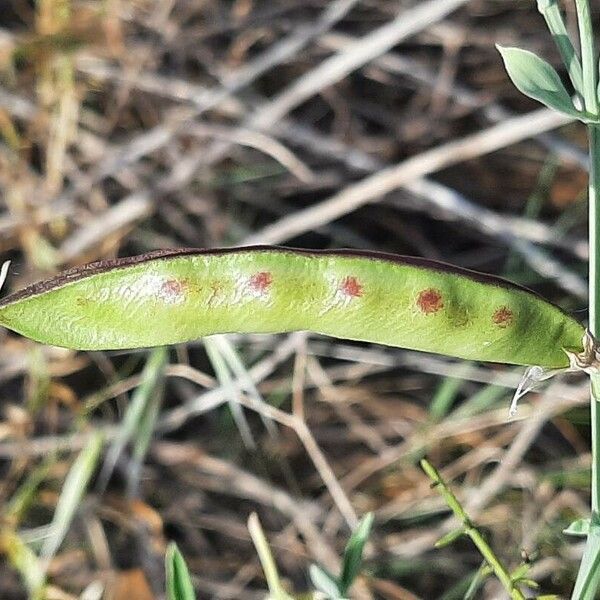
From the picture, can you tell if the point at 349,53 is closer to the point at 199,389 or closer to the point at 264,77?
the point at 264,77

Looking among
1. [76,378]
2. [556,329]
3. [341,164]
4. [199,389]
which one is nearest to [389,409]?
[199,389]

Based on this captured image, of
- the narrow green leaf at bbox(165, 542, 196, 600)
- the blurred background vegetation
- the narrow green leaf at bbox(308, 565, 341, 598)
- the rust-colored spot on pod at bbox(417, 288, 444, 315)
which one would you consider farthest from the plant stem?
the blurred background vegetation

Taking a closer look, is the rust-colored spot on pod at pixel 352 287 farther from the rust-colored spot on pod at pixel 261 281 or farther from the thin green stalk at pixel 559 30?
the thin green stalk at pixel 559 30

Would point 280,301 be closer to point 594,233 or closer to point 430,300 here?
point 430,300

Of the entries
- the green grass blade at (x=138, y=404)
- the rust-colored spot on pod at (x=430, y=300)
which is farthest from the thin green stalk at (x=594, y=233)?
the green grass blade at (x=138, y=404)

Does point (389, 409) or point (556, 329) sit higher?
point (556, 329)

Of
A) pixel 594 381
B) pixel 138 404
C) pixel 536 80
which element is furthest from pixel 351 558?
pixel 138 404

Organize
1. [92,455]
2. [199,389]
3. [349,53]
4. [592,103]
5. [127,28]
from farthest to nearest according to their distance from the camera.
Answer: [127,28]
[199,389]
[349,53]
[92,455]
[592,103]
